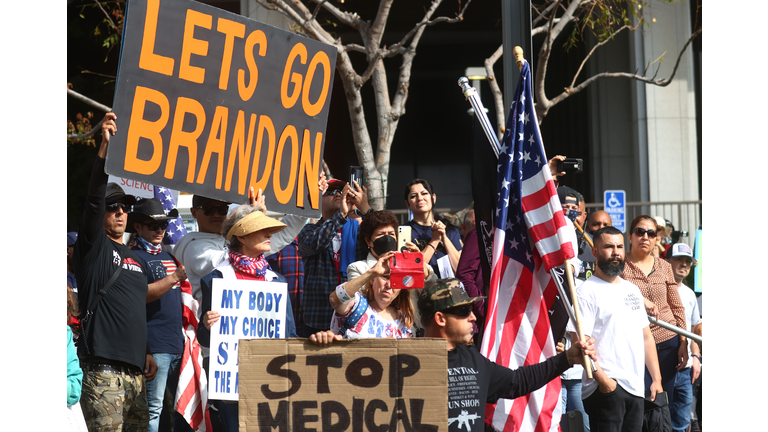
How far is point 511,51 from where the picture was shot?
18.9ft

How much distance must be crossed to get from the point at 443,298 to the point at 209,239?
216 centimetres

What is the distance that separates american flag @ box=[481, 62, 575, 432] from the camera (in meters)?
4.38

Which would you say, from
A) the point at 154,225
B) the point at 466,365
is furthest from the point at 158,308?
the point at 466,365

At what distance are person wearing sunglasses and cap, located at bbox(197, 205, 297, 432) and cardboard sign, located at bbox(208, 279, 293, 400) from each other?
12 centimetres

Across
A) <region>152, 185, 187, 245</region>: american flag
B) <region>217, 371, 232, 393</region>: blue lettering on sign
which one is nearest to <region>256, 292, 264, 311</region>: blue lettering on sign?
<region>217, 371, 232, 393</region>: blue lettering on sign

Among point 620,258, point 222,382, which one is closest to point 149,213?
point 222,382

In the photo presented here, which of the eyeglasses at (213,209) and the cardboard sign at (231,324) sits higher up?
the eyeglasses at (213,209)

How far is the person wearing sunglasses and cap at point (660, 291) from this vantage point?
21.2 ft

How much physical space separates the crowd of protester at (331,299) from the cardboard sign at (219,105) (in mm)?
184

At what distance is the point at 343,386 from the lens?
368 centimetres

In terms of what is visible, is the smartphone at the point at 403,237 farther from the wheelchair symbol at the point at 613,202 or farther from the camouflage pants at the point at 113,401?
the wheelchair symbol at the point at 613,202

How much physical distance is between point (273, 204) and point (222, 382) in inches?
48.6

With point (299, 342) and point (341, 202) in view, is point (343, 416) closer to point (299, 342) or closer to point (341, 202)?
point (299, 342)

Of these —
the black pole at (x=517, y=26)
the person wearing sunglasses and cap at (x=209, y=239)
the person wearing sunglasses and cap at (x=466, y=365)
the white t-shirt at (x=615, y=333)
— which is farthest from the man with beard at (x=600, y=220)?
the person wearing sunglasses and cap at (x=466, y=365)
